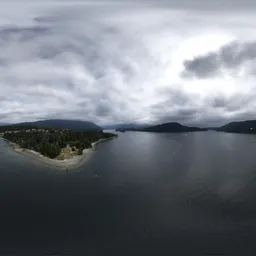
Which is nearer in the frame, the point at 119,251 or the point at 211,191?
the point at 119,251

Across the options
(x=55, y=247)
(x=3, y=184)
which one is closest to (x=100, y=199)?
(x=55, y=247)

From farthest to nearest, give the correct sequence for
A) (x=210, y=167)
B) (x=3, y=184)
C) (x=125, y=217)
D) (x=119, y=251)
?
(x=210, y=167), (x=3, y=184), (x=125, y=217), (x=119, y=251)

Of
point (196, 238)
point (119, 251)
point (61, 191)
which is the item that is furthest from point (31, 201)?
point (196, 238)

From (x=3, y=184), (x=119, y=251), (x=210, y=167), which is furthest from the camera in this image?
(x=210, y=167)

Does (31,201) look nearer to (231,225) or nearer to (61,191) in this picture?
(61,191)

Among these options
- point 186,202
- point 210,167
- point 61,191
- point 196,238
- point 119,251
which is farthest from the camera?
point 210,167

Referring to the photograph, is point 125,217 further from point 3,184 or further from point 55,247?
point 3,184
